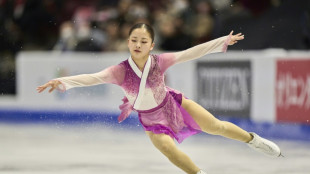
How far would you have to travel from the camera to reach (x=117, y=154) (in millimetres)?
7621

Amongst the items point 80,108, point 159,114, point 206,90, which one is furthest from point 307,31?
point 159,114

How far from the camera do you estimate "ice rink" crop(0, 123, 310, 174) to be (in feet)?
21.0

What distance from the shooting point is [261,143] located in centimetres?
567

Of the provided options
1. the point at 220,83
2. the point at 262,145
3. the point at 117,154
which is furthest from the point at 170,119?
the point at 220,83

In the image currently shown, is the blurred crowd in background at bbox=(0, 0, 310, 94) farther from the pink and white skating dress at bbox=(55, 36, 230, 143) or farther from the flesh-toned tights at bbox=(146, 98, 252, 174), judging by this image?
the pink and white skating dress at bbox=(55, 36, 230, 143)

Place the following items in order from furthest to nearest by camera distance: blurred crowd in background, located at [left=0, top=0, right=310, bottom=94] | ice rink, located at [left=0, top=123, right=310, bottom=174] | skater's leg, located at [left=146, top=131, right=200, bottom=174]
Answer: blurred crowd in background, located at [left=0, top=0, right=310, bottom=94]
ice rink, located at [left=0, top=123, right=310, bottom=174]
skater's leg, located at [left=146, top=131, right=200, bottom=174]

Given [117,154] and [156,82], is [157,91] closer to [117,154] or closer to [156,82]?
[156,82]

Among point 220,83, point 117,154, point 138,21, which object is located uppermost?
point 138,21

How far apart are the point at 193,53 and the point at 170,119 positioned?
53 cm

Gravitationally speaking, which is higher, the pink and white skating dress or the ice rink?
the pink and white skating dress

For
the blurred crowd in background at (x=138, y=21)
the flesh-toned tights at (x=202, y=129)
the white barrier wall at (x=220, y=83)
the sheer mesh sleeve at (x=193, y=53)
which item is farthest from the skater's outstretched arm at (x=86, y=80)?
the blurred crowd in background at (x=138, y=21)

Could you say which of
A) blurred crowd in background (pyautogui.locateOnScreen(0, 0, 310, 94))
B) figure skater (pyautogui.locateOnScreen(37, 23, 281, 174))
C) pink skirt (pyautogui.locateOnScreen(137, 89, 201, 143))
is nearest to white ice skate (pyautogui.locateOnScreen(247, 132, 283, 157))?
figure skater (pyautogui.locateOnScreen(37, 23, 281, 174))

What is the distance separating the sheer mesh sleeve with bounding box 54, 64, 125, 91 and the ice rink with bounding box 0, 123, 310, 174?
1342 mm

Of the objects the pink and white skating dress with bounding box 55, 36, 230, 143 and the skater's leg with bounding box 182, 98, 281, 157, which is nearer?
the pink and white skating dress with bounding box 55, 36, 230, 143
